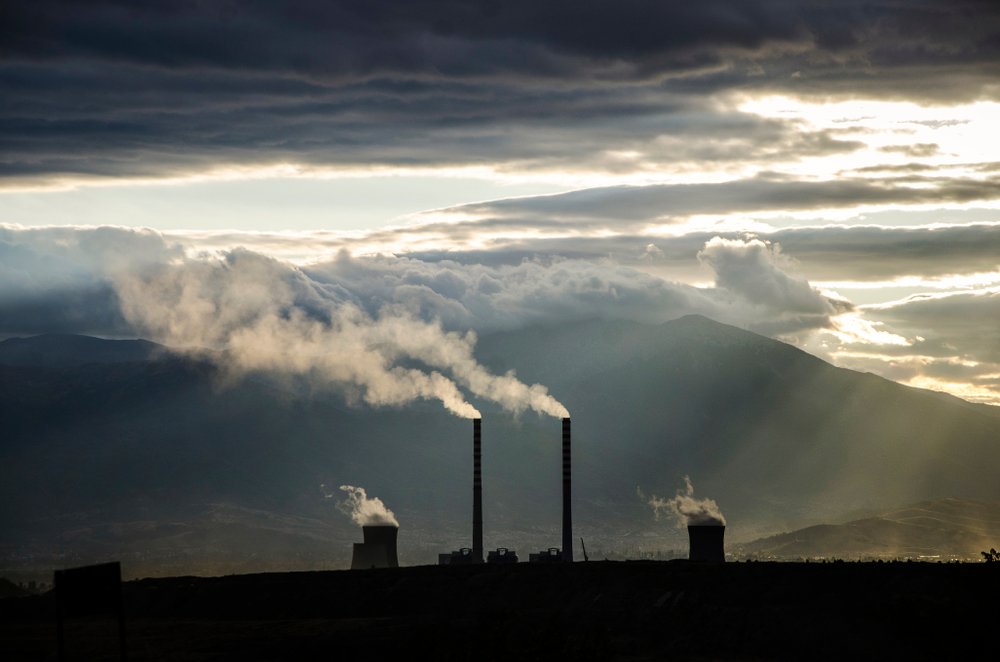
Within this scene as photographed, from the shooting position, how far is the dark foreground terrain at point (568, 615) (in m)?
56.1

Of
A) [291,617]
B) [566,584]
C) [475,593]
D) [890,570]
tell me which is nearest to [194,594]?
[291,617]

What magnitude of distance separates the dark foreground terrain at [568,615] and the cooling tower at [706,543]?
14.9 meters

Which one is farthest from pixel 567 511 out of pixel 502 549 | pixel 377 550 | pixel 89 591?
pixel 89 591

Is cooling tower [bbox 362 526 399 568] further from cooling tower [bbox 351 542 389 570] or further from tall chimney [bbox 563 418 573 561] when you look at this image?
tall chimney [bbox 563 418 573 561]

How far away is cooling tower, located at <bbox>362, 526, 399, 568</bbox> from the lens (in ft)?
337

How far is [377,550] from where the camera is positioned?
103 metres

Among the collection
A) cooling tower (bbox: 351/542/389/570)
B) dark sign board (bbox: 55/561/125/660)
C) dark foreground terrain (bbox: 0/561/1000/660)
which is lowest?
dark foreground terrain (bbox: 0/561/1000/660)

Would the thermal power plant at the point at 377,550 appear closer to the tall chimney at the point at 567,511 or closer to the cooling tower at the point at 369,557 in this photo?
the cooling tower at the point at 369,557

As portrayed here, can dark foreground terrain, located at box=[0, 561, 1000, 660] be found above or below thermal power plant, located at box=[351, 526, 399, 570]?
below

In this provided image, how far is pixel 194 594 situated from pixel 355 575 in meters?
12.1

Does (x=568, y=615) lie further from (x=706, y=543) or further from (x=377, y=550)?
(x=377, y=550)

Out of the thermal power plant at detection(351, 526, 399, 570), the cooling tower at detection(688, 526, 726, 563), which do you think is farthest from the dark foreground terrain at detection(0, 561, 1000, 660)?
the thermal power plant at detection(351, 526, 399, 570)

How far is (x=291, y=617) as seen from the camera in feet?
246

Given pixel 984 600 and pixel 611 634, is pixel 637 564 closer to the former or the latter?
pixel 611 634
